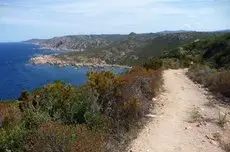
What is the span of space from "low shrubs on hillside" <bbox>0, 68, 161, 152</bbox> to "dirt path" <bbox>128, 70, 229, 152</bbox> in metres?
0.49

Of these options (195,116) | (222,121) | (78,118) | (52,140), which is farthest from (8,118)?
(222,121)

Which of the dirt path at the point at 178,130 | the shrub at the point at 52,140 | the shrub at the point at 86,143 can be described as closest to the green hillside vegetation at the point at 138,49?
the dirt path at the point at 178,130

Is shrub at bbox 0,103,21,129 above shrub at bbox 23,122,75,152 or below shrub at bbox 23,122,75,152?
below

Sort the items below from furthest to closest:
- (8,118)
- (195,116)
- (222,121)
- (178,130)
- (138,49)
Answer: (138,49)
(195,116)
(222,121)
(178,130)
(8,118)

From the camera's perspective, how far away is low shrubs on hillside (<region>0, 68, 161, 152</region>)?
6.36 m

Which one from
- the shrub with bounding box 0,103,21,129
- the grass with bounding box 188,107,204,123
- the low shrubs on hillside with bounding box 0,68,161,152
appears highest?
the low shrubs on hillside with bounding box 0,68,161,152

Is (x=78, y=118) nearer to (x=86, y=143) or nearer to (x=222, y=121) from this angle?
(x=86, y=143)

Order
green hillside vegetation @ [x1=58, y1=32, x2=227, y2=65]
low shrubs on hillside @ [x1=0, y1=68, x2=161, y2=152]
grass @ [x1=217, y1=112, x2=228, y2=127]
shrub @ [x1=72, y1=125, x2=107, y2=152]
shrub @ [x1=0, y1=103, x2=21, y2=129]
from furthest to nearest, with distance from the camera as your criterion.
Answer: green hillside vegetation @ [x1=58, y1=32, x2=227, y2=65]
grass @ [x1=217, y1=112, x2=228, y2=127]
shrub @ [x1=0, y1=103, x2=21, y2=129]
low shrubs on hillside @ [x1=0, y1=68, x2=161, y2=152]
shrub @ [x1=72, y1=125, x2=107, y2=152]

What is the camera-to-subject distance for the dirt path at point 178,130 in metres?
8.46

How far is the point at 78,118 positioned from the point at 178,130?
2668mm

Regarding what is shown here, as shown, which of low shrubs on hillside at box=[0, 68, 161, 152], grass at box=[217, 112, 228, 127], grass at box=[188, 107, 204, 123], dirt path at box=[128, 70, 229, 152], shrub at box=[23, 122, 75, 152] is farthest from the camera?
grass at box=[188, 107, 204, 123]

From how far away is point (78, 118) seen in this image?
9.06 meters

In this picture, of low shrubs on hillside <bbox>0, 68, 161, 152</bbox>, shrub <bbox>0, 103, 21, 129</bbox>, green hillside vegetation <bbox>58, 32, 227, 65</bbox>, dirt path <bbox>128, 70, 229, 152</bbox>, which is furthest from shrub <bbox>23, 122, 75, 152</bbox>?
green hillside vegetation <bbox>58, 32, 227, 65</bbox>

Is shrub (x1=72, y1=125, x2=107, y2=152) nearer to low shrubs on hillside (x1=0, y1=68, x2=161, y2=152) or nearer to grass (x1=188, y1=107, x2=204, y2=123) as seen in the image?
low shrubs on hillside (x1=0, y1=68, x2=161, y2=152)
